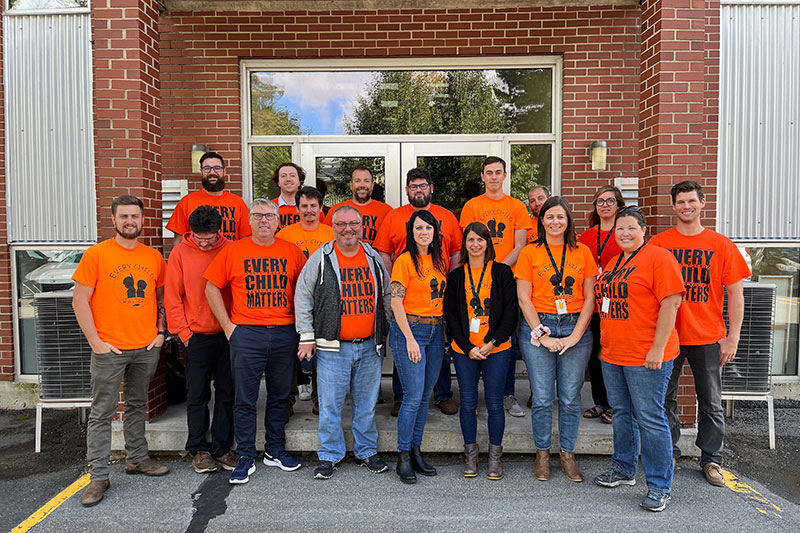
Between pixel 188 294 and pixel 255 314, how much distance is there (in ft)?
1.86

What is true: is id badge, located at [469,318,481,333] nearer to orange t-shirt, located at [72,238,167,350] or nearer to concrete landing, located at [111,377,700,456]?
concrete landing, located at [111,377,700,456]

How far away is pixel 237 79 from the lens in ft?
20.5

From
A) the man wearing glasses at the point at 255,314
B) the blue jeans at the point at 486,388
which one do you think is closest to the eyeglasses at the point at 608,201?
the blue jeans at the point at 486,388

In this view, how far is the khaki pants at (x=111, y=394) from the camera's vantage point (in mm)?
3941

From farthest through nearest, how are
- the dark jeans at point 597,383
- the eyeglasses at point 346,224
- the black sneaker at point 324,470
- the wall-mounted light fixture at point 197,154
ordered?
1. the wall-mounted light fixture at point 197,154
2. the dark jeans at point 597,383
3. the black sneaker at point 324,470
4. the eyeglasses at point 346,224

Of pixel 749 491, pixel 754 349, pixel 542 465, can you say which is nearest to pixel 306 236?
pixel 542 465

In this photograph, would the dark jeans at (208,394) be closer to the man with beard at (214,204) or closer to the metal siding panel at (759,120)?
the man with beard at (214,204)

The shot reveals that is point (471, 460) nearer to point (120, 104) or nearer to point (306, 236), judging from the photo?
point (306, 236)

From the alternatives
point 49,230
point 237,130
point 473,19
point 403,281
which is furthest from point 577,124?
point 49,230

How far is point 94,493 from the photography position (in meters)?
3.84

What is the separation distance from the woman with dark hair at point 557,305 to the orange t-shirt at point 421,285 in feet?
1.97

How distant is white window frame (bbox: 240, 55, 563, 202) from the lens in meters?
6.34

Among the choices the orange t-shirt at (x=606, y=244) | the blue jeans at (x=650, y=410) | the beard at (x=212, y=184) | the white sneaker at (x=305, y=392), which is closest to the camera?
the blue jeans at (x=650, y=410)

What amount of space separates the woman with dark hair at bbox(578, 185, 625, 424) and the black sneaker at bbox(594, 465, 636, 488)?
69cm
